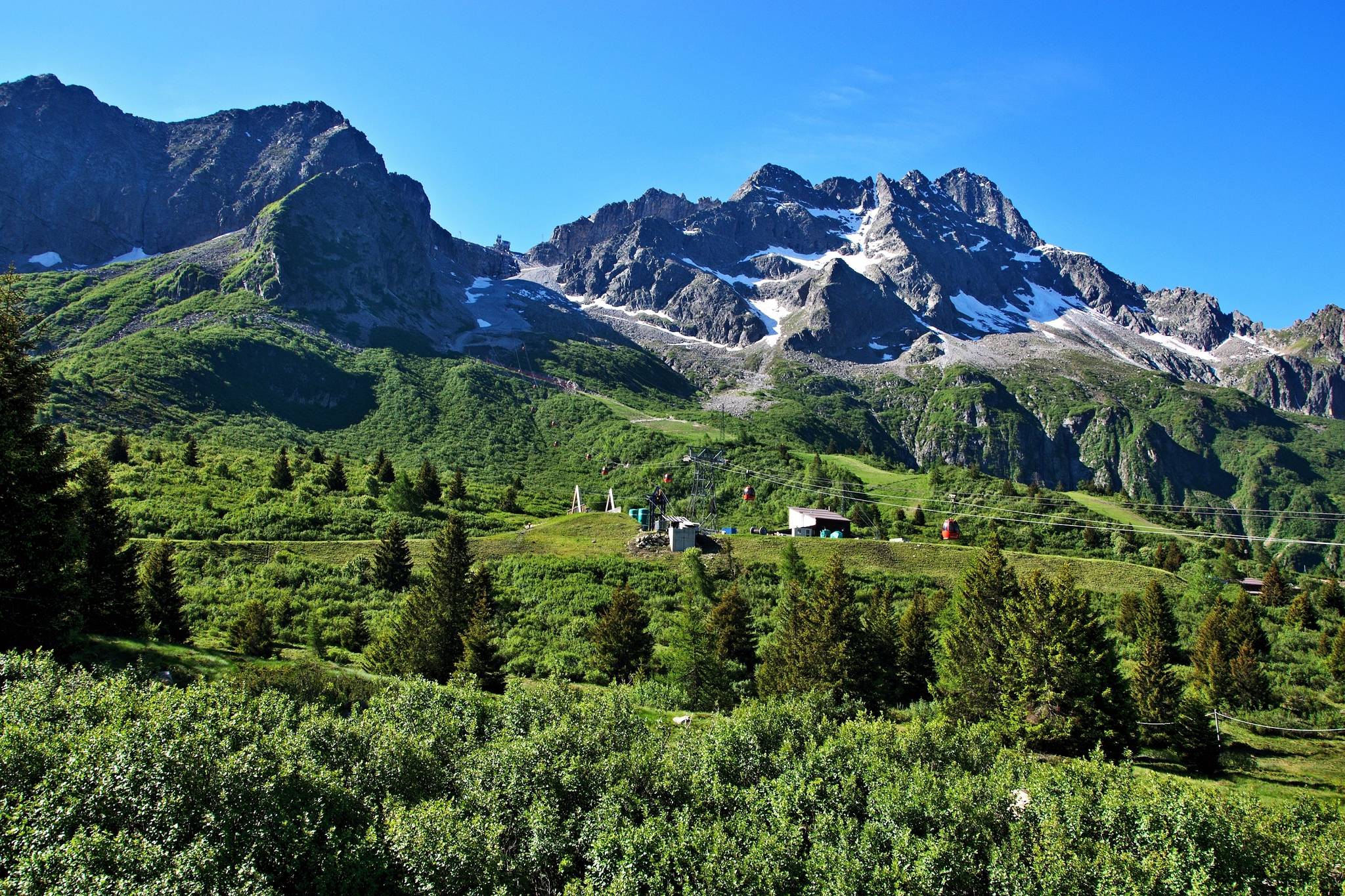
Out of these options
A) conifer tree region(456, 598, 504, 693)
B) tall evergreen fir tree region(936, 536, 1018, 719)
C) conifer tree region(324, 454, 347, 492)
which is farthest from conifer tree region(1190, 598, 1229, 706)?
conifer tree region(324, 454, 347, 492)

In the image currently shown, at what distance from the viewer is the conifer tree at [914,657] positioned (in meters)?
37.5

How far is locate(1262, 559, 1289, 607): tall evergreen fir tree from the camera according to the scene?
5825 cm

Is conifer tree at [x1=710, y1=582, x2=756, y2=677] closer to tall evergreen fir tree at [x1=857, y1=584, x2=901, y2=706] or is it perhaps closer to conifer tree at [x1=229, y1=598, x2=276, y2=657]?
tall evergreen fir tree at [x1=857, y1=584, x2=901, y2=706]

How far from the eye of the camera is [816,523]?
67.8 m

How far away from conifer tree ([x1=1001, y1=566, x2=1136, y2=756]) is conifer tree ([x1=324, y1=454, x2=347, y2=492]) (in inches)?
2375

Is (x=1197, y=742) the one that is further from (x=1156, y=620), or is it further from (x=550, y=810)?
(x=550, y=810)

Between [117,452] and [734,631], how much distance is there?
60466 mm

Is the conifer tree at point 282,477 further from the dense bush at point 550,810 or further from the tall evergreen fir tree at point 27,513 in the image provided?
the dense bush at point 550,810

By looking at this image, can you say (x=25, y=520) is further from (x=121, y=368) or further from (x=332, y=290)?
(x=332, y=290)

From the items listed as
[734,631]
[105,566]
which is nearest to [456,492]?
[105,566]

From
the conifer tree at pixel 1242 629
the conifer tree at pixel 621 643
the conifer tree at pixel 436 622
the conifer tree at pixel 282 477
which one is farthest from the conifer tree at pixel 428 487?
the conifer tree at pixel 1242 629

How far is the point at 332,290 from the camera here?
177 meters

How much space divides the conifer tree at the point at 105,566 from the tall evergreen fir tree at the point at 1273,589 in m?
77.3

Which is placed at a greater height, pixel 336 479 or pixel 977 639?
pixel 336 479
